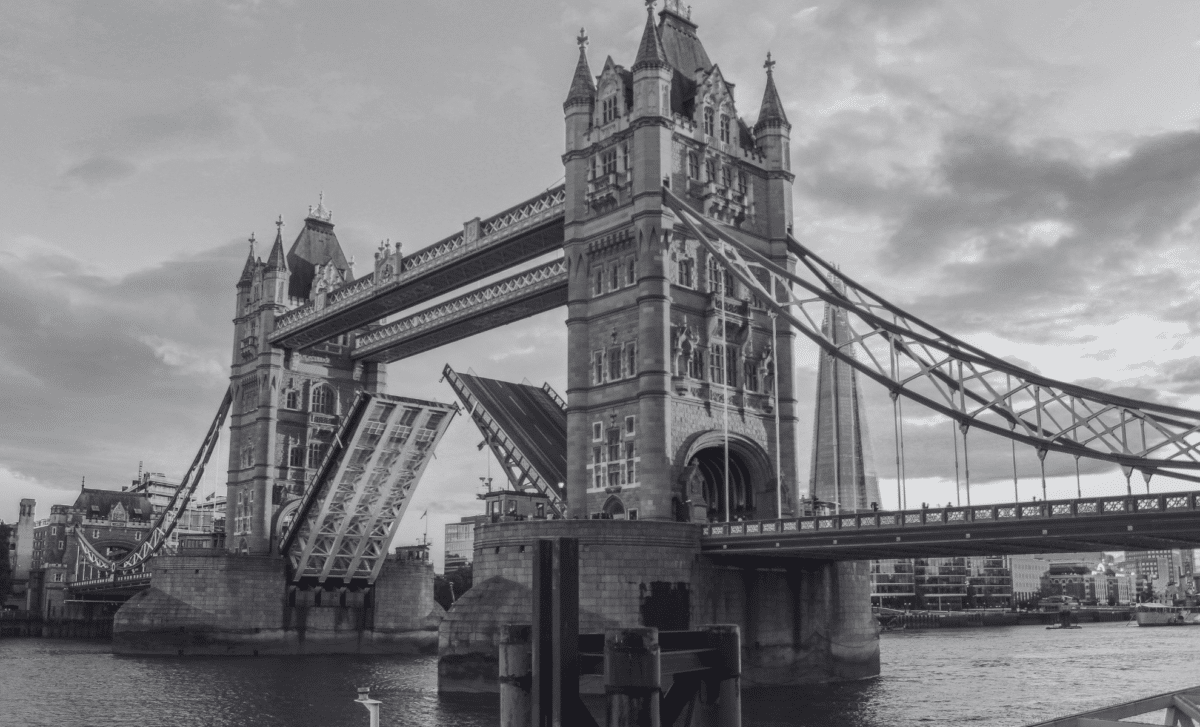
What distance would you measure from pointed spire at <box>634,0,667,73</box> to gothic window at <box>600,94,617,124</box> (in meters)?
2.08

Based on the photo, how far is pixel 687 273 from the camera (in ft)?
173

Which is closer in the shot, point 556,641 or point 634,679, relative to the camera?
point 634,679

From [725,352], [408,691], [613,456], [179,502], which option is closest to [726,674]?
[613,456]

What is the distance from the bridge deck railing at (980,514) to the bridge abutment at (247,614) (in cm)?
3863

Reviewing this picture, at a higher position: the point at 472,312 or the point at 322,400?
the point at 472,312

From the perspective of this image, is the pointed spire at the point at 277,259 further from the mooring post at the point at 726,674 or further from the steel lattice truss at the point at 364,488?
the mooring post at the point at 726,674

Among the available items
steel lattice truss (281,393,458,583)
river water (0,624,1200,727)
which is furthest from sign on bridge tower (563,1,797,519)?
steel lattice truss (281,393,458,583)

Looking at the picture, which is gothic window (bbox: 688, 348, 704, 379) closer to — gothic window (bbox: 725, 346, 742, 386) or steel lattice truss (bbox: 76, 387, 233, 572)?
gothic window (bbox: 725, 346, 742, 386)

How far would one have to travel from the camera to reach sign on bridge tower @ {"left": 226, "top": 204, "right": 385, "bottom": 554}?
3204 inches

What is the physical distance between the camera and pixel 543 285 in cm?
5984

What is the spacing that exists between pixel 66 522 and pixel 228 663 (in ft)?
292

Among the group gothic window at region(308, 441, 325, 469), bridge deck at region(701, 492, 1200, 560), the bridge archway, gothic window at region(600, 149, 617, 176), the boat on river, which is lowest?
the boat on river

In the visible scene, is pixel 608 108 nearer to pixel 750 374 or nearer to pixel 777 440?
pixel 750 374

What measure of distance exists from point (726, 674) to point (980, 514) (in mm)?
26194
